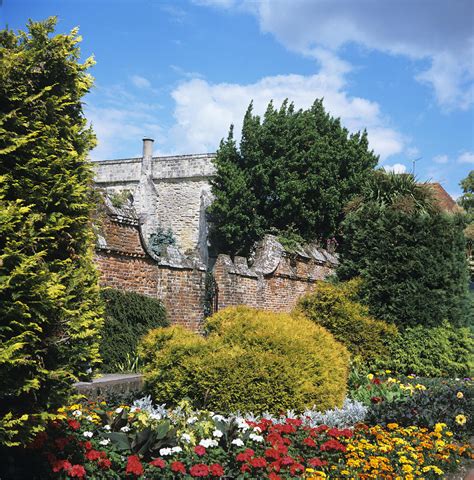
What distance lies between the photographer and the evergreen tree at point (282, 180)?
1013 inches

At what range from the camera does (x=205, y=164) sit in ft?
93.8

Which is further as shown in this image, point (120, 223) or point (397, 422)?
point (120, 223)

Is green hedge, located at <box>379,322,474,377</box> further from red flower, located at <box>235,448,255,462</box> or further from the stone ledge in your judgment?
red flower, located at <box>235,448,255,462</box>

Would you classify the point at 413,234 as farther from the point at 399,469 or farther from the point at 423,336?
the point at 399,469

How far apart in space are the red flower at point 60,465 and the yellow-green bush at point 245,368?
2.41 meters

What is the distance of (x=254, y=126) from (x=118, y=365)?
63.4ft

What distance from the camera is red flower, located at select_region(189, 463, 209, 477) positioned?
4445 mm

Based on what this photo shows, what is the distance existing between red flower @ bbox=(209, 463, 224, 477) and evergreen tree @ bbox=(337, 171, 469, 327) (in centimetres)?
742

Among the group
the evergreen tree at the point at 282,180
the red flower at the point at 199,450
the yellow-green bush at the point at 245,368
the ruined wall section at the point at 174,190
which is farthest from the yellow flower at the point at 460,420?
the ruined wall section at the point at 174,190

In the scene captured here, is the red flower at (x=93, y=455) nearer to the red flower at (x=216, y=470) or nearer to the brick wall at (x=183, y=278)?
the red flower at (x=216, y=470)

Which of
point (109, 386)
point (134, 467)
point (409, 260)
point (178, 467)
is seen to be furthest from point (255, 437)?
point (409, 260)

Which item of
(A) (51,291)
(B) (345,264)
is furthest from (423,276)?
(A) (51,291)

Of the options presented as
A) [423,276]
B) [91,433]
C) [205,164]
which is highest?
[205,164]

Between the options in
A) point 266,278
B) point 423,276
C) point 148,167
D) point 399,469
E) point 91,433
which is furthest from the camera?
point 148,167
